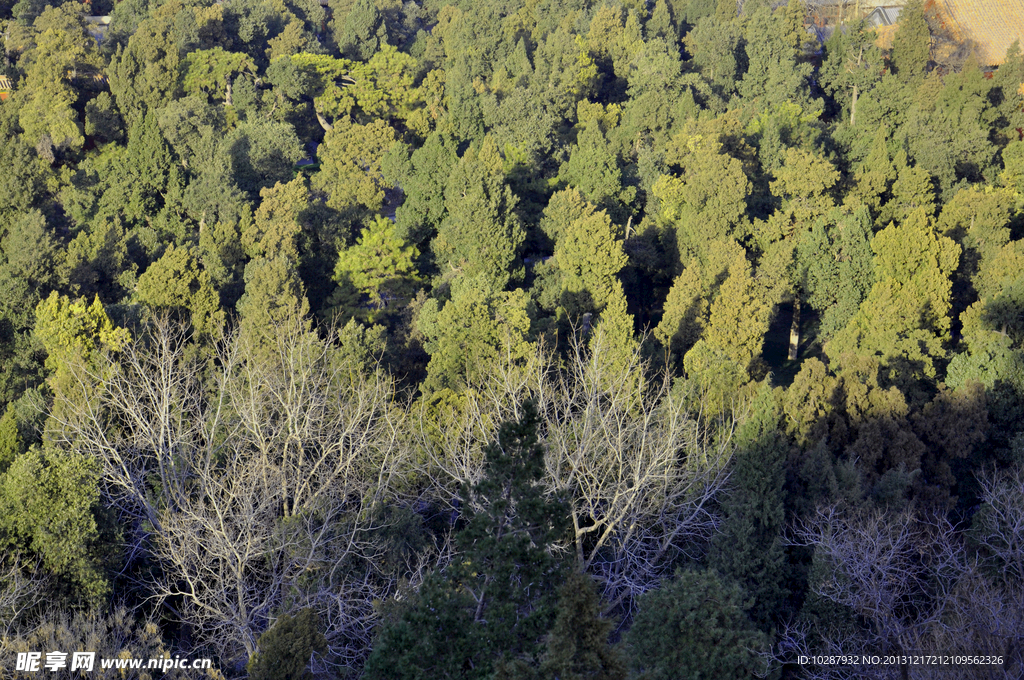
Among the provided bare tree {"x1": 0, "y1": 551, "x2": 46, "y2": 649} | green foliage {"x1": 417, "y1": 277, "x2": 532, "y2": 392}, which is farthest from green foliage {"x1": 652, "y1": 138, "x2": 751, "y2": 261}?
bare tree {"x1": 0, "y1": 551, "x2": 46, "y2": 649}

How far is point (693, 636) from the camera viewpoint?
1487cm

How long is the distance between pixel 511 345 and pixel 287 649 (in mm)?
14995

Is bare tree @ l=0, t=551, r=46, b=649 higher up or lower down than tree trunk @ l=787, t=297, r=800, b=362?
lower down

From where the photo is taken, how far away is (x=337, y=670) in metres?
18.9

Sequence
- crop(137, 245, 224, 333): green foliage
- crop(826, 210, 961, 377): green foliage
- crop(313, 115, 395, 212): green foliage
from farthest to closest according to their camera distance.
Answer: crop(313, 115, 395, 212): green foliage
crop(137, 245, 224, 333): green foliage
crop(826, 210, 961, 377): green foliage

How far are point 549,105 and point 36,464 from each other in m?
33.2

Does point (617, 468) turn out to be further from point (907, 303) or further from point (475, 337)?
point (907, 303)

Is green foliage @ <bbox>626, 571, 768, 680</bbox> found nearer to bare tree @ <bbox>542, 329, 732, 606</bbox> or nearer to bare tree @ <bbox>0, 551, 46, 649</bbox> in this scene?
bare tree @ <bbox>542, 329, 732, 606</bbox>

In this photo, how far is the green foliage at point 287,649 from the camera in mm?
13375

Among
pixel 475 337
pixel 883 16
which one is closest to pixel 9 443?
pixel 475 337

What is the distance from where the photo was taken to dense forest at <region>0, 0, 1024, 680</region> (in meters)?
16.8

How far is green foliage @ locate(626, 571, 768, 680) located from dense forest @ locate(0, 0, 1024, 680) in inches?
2.4

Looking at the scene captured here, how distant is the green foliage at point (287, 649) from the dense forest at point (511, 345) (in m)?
0.06

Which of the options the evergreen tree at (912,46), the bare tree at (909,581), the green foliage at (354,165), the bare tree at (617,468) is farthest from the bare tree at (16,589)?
the evergreen tree at (912,46)
